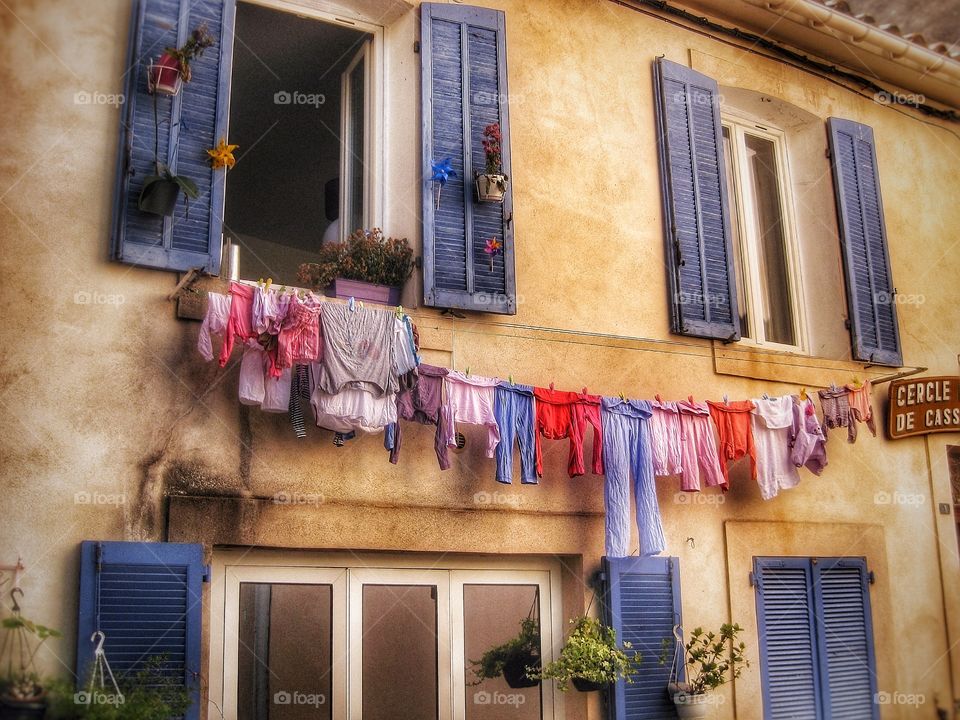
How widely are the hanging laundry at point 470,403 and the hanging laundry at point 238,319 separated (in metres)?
1.21

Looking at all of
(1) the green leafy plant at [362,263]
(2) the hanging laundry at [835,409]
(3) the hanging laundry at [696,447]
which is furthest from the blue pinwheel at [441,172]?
(2) the hanging laundry at [835,409]

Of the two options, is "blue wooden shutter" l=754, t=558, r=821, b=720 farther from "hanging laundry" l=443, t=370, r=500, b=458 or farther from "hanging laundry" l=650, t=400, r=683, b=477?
"hanging laundry" l=443, t=370, r=500, b=458

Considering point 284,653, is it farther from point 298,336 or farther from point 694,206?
point 694,206

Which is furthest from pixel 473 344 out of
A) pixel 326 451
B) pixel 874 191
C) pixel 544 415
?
pixel 874 191

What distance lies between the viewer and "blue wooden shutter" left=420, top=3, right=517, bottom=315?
7.02 meters

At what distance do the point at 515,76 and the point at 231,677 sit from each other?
4378 mm

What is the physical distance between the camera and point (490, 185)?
7.13 metres

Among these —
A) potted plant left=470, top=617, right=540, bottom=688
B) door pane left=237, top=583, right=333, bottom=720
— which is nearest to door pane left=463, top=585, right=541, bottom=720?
potted plant left=470, top=617, right=540, bottom=688

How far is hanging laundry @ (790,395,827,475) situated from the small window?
3.20 metres

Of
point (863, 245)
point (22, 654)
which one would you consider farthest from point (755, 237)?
point (22, 654)

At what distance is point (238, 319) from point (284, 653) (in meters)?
1.90

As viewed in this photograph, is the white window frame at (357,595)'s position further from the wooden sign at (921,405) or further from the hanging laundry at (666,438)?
the wooden sign at (921,405)

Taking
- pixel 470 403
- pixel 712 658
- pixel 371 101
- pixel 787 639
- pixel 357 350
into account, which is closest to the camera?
pixel 357 350

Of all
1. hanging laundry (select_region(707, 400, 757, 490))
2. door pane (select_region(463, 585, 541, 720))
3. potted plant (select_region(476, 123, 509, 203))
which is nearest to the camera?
door pane (select_region(463, 585, 541, 720))
